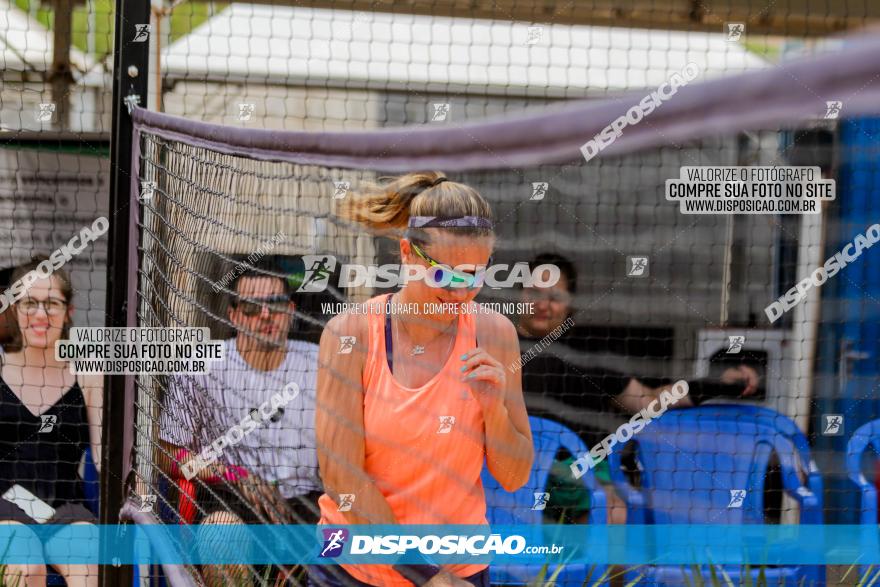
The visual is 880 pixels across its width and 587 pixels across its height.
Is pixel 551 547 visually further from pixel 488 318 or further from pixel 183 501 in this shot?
pixel 183 501

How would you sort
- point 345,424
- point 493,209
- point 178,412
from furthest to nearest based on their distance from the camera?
1. point 178,412
2. point 493,209
3. point 345,424

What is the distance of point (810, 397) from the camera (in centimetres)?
231

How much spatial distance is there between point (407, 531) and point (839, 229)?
1251mm

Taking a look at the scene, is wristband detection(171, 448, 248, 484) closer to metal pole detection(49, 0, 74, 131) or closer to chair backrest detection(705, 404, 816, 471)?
metal pole detection(49, 0, 74, 131)

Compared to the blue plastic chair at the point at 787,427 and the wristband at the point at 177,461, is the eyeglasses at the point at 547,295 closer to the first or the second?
the blue plastic chair at the point at 787,427

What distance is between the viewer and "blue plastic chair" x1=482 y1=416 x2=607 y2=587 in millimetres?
2213

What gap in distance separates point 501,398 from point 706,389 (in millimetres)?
520

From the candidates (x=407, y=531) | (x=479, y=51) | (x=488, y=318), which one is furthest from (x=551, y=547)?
(x=479, y=51)

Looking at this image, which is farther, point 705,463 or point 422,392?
point 705,463

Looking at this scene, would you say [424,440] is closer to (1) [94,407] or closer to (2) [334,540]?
(2) [334,540]

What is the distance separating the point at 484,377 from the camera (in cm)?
209

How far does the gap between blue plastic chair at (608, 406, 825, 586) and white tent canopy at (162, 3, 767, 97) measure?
2.75ft

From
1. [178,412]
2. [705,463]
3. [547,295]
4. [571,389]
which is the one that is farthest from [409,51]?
[705,463]

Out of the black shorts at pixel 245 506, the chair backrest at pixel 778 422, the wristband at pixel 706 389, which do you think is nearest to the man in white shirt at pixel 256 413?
the black shorts at pixel 245 506
